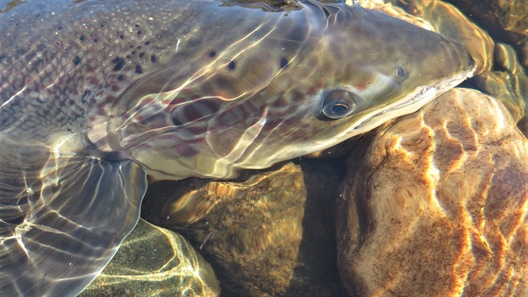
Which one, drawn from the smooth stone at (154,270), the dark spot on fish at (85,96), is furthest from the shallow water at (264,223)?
the dark spot on fish at (85,96)

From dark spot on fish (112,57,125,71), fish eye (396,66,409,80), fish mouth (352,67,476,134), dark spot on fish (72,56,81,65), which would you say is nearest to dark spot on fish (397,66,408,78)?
fish eye (396,66,409,80)

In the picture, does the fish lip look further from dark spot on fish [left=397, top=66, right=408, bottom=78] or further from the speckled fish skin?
dark spot on fish [left=397, top=66, right=408, bottom=78]

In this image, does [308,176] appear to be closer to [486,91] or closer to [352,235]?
[352,235]

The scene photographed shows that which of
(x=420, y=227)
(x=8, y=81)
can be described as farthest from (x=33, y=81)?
(x=420, y=227)

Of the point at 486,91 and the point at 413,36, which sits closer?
the point at 413,36

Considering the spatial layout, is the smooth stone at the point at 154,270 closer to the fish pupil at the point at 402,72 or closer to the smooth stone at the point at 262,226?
the smooth stone at the point at 262,226
